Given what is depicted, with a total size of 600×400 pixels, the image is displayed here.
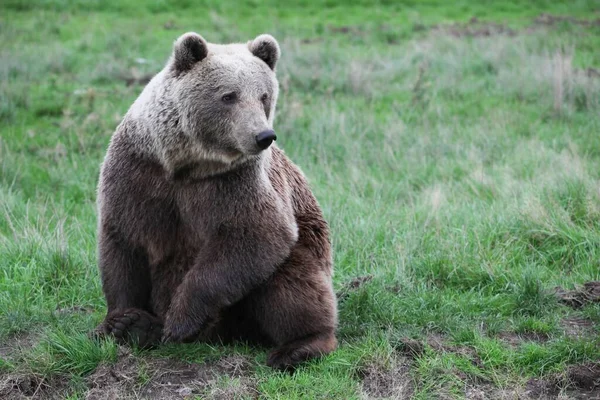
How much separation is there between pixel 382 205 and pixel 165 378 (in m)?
3.68

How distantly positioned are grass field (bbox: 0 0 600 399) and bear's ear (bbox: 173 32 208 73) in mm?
1799

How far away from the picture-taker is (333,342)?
5.23 metres

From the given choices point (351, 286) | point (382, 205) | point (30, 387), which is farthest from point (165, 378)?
point (382, 205)

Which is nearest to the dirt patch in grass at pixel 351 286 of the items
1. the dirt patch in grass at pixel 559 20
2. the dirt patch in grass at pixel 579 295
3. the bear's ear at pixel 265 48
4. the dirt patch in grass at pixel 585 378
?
the dirt patch in grass at pixel 579 295

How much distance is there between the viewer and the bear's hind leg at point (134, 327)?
5043 mm

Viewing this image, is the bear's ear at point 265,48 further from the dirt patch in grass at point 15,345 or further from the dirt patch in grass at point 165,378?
the dirt patch in grass at point 15,345

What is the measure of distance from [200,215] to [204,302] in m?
0.53

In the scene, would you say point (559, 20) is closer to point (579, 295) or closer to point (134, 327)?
point (579, 295)

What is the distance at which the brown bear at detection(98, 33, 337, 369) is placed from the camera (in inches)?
195

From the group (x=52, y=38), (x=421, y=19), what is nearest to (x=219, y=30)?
(x=52, y=38)

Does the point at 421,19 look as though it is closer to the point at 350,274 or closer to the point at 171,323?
the point at 350,274

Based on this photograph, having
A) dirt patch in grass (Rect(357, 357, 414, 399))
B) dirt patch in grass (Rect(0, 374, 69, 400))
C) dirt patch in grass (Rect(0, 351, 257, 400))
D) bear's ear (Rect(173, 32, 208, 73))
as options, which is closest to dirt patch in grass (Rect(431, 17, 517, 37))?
bear's ear (Rect(173, 32, 208, 73))

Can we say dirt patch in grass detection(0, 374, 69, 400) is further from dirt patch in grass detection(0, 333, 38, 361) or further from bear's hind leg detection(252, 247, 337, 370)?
bear's hind leg detection(252, 247, 337, 370)

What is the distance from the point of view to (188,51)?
16.5ft
